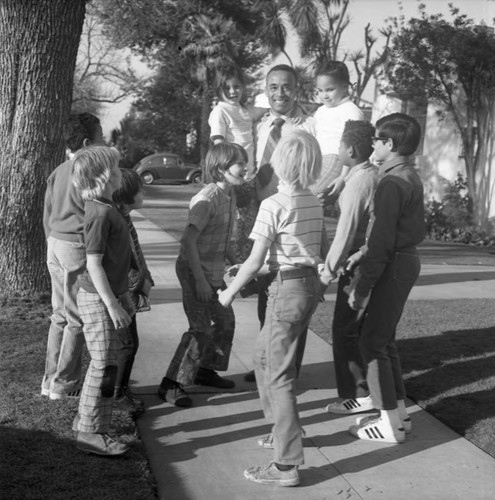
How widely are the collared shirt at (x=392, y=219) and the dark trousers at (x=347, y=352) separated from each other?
38 cm

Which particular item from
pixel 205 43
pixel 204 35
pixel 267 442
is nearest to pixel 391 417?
pixel 267 442

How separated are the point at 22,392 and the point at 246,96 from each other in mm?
2609

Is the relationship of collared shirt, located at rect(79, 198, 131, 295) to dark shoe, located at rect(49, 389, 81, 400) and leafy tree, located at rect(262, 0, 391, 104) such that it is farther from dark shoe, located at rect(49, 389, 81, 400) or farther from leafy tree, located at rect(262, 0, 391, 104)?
leafy tree, located at rect(262, 0, 391, 104)

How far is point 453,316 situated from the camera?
7906mm

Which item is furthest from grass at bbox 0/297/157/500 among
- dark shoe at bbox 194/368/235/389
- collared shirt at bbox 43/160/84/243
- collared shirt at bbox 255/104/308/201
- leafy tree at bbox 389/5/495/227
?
leafy tree at bbox 389/5/495/227

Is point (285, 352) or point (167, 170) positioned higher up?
point (167, 170)

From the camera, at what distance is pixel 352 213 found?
4.49 meters

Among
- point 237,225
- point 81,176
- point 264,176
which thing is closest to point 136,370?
point 264,176

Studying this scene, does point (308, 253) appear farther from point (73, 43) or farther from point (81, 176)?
point (73, 43)

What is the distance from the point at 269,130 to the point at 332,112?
0.46 metres

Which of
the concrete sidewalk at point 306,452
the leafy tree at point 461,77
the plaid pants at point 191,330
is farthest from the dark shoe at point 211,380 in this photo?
the leafy tree at point 461,77

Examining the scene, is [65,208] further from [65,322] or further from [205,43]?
[205,43]

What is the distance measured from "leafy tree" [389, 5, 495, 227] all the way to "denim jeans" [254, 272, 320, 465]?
52.4ft

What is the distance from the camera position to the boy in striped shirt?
3.89 meters
